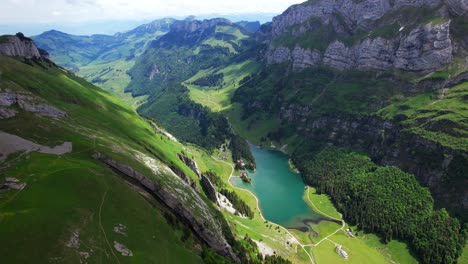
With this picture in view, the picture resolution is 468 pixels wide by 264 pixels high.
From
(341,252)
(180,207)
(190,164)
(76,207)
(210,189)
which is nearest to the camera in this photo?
(76,207)

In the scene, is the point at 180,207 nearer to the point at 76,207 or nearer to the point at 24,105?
the point at 76,207

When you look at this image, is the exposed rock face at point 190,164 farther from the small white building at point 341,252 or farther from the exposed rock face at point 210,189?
the small white building at point 341,252

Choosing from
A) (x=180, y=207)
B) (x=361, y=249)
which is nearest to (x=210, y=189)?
(x=180, y=207)

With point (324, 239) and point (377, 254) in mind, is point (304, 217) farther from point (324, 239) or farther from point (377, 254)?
point (377, 254)

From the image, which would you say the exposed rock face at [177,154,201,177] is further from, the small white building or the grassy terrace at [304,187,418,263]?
the small white building

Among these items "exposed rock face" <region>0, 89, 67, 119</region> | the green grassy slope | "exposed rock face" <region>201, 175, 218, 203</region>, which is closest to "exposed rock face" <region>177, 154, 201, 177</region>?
"exposed rock face" <region>201, 175, 218, 203</region>

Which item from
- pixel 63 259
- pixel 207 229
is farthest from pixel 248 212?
pixel 63 259

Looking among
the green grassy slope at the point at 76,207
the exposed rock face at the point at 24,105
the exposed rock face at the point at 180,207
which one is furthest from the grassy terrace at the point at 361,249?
the exposed rock face at the point at 24,105
